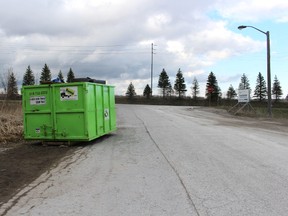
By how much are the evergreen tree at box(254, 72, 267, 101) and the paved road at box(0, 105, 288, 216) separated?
406 ft

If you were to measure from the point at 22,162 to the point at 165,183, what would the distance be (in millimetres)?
4515

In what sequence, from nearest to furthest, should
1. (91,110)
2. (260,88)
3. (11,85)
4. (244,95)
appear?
(91,110)
(11,85)
(244,95)
(260,88)

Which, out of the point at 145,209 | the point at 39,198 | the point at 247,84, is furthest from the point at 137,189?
the point at 247,84

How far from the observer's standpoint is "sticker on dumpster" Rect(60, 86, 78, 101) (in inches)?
492

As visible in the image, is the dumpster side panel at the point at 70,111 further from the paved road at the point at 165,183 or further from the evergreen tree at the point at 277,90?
the evergreen tree at the point at 277,90

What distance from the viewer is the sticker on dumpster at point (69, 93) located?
1251 centimetres

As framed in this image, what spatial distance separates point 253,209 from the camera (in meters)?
5.33

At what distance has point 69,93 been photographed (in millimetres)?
12570

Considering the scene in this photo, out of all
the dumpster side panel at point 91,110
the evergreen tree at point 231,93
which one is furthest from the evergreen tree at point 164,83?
the dumpster side panel at point 91,110

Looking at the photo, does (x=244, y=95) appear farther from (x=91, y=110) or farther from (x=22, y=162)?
(x=22, y=162)

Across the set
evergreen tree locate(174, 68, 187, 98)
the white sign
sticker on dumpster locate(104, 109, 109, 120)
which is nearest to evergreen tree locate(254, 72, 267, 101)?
evergreen tree locate(174, 68, 187, 98)

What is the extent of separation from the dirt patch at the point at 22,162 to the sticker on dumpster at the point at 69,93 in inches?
67.1

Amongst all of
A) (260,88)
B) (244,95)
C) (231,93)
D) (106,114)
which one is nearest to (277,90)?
(260,88)

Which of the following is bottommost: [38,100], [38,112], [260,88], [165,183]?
[165,183]
